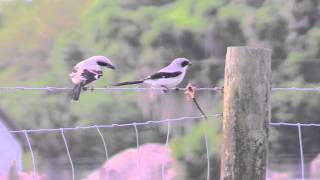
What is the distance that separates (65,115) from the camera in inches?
139

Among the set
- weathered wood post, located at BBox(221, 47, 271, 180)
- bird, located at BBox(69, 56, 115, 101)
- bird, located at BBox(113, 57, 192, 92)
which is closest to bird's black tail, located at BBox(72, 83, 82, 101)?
bird, located at BBox(69, 56, 115, 101)

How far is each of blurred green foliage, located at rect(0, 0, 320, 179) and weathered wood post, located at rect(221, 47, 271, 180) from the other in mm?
1876

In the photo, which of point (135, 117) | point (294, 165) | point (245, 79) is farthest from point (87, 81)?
point (245, 79)

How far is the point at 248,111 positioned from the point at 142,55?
1.97 m

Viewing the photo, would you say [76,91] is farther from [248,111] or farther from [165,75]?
[248,111]

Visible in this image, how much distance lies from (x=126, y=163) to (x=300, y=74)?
3.07 feet

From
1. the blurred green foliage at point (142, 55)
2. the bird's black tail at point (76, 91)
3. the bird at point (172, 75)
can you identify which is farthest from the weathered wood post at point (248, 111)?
the blurred green foliage at point (142, 55)

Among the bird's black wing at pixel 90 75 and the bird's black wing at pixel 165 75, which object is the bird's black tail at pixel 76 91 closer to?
the bird's black wing at pixel 90 75

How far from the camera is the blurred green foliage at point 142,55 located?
3.51 m

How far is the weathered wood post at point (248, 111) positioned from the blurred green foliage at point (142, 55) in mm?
1876

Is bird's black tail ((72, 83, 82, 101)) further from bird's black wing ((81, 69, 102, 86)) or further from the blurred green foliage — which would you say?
the blurred green foliage

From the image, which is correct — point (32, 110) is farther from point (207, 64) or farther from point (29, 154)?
point (207, 64)

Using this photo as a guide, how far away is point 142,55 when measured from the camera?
3.54 m

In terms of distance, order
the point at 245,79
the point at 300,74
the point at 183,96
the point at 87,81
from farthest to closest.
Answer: the point at 183,96
the point at 300,74
the point at 87,81
the point at 245,79
